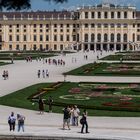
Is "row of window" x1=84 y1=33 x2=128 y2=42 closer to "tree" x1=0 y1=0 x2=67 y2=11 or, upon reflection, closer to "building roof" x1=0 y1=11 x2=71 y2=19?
"building roof" x1=0 y1=11 x2=71 y2=19

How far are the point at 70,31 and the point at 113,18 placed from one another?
1200cm

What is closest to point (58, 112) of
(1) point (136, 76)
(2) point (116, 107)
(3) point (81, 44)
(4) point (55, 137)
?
(2) point (116, 107)

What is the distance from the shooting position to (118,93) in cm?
3519

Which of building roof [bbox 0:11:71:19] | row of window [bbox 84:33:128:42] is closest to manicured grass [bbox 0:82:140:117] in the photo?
row of window [bbox 84:33:128:42]

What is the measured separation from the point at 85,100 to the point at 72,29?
359 ft

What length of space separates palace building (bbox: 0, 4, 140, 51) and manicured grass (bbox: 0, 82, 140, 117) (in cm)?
9722

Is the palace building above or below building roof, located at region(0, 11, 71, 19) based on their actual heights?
below

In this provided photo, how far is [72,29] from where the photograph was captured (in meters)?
140

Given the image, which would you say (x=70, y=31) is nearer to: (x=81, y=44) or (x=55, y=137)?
(x=81, y=44)

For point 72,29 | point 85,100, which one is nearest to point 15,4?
point 85,100

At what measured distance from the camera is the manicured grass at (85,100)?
1081 inches

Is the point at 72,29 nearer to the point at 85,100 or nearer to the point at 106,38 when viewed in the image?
the point at 106,38

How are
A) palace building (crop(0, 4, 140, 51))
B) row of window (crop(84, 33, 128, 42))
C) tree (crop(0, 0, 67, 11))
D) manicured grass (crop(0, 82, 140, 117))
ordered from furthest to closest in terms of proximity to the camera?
palace building (crop(0, 4, 140, 51))
row of window (crop(84, 33, 128, 42))
manicured grass (crop(0, 82, 140, 117))
tree (crop(0, 0, 67, 11))

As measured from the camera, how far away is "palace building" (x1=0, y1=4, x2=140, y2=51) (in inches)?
5399
